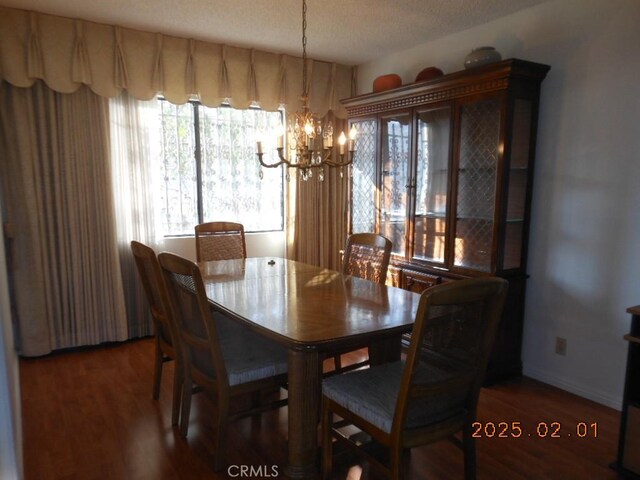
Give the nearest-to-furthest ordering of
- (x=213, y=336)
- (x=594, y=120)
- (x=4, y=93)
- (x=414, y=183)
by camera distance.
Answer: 1. (x=213, y=336)
2. (x=594, y=120)
3. (x=4, y=93)
4. (x=414, y=183)

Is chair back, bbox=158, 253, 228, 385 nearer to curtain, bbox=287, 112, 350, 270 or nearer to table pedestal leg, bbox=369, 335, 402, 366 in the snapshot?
table pedestal leg, bbox=369, 335, 402, 366

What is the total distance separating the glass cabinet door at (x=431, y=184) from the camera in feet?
10.6

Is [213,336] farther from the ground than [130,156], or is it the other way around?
[130,156]

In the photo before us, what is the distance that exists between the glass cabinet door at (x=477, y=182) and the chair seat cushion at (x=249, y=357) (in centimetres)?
155

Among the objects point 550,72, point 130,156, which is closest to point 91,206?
point 130,156

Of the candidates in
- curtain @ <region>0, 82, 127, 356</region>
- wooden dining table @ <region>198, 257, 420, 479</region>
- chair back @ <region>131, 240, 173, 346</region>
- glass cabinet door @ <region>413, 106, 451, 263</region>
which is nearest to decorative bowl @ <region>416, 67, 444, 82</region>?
glass cabinet door @ <region>413, 106, 451, 263</region>

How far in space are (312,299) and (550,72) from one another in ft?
7.20

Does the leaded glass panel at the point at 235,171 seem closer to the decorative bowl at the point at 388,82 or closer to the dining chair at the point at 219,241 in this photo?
the dining chair at the point at 219,241

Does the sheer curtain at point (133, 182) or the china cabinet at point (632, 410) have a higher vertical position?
the sheer curtain at point (133, 182)

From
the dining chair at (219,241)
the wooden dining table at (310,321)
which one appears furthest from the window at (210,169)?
the wooden dining table at (310,321)

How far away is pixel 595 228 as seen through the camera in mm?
2719

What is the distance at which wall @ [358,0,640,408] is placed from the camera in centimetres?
256

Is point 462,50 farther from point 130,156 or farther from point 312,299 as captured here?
point 130,156

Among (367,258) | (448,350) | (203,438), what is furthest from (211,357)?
(367,258)
